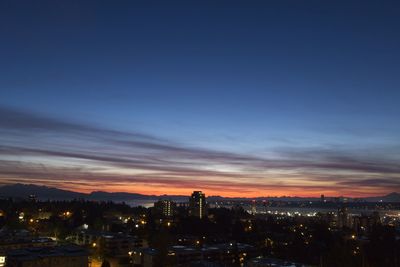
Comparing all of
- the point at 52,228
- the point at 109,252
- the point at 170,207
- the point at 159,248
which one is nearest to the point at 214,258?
the point at 159,248

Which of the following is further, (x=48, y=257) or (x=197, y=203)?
(x=197, y=203)

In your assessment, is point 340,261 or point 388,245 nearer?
point 340,261

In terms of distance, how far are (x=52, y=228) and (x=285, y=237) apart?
765 inches

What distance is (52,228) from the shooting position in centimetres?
3303

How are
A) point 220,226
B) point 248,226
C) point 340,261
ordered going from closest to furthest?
point 340,261 < point 220,226 < point 248,226

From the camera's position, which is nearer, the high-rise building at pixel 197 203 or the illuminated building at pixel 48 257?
the illuminated building at pixel 48 257

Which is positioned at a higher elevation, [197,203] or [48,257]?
[197,203]

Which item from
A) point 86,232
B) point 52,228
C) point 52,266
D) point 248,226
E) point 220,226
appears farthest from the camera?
point 248,226

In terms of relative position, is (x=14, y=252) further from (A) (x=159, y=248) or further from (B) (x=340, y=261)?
(B) (x=340, y=261)

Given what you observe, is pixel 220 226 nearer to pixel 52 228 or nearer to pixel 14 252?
pixel 52 228

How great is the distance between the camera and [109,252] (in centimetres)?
2506

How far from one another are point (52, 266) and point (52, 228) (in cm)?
1736

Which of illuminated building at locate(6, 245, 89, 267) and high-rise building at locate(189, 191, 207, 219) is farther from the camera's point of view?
high-rise building at locate(189, 191, 207, 219)

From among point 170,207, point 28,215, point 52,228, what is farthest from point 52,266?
point 170,207
